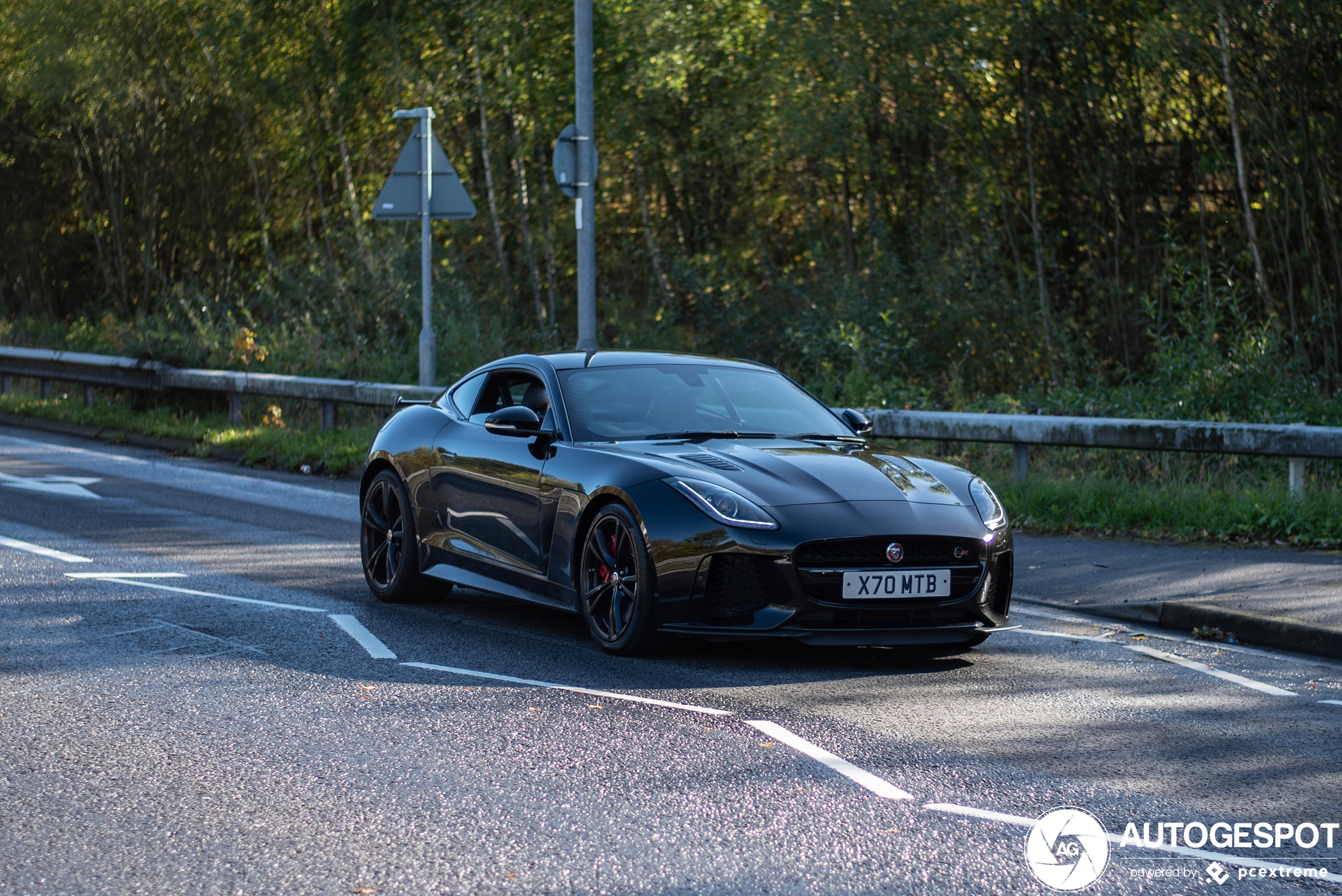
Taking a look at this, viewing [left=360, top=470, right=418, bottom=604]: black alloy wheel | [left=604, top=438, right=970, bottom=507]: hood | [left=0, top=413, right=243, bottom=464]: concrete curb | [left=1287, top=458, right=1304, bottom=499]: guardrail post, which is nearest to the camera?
[left=604, top=438, right=970, bottom=507]: hood

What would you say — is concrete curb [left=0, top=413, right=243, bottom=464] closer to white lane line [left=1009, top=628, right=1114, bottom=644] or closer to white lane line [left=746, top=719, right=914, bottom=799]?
white lane line [left=1009, top=628, right=1114, bottom=644]

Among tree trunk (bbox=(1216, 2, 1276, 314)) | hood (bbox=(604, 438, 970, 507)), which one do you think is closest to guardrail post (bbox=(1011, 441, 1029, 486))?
hood (bbox=(604, 438, 970, 507))

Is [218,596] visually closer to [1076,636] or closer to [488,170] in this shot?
[1076,636]

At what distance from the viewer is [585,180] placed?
15.8m

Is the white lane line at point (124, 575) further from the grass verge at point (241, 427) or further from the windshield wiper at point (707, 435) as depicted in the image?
the grass verge at point (241, 427)

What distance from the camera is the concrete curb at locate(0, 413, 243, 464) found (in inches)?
701

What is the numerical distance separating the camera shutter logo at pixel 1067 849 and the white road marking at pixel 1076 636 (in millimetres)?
3190

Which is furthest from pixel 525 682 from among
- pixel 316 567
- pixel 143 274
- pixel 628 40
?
pixel 143 274

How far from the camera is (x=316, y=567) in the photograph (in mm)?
9961

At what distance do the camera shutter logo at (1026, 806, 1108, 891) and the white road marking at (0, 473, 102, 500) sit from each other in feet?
34.6

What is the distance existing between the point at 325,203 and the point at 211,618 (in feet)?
86.2

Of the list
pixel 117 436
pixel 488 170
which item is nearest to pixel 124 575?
pixel 117 436

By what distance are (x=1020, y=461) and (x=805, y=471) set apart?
597 centimetres

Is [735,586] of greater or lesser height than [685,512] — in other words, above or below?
below
